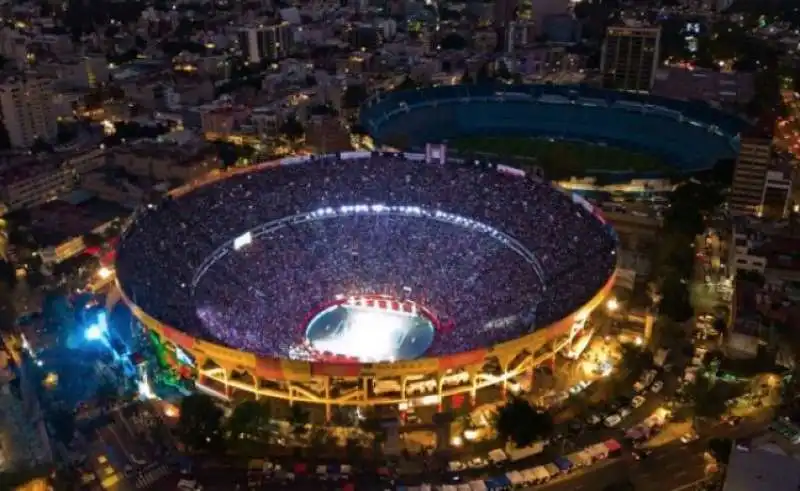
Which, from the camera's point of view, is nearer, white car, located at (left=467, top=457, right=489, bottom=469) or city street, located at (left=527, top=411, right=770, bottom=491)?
city street, located at (left=527, top=411, right=770, bottom=491)

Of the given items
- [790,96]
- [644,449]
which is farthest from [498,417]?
[790,96]

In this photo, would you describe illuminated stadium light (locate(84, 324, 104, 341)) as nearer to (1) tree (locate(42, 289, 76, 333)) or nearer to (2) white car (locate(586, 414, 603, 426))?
(1) tree (locate(42, 289, 76, 333))

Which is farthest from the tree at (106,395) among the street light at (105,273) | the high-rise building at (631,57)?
the high-rise building at (631,57)

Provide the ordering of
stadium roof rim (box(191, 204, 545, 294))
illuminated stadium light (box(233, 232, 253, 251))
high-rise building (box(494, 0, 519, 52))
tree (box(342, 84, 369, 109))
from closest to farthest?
stadium roof rim (box(191, 204, 545, 294)) < illuminated stadium light (box(233, 232, 253, 251)) < tree (box(342, 84, 369, 109)) < high-rise building (box(494, 0, 519, 52))

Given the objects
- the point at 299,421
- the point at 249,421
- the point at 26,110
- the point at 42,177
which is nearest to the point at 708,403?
the point at 299,421

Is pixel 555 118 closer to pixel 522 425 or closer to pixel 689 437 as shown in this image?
pixel 689 437

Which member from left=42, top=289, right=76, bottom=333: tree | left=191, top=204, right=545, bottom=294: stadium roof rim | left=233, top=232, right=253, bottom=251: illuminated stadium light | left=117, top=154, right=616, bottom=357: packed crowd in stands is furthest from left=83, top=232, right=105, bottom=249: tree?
left=233, top=232, right=253, bottom=251: illuminated stadium light

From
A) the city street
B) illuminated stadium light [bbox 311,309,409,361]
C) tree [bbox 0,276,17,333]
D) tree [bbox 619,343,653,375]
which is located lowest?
the city street
